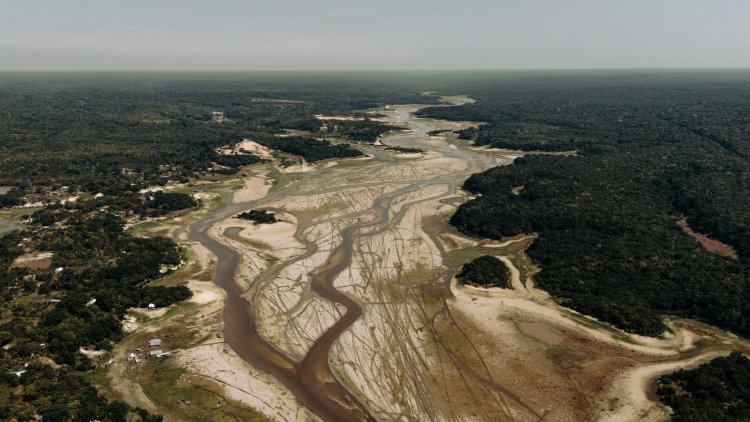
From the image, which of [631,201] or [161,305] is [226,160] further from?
[631,201]

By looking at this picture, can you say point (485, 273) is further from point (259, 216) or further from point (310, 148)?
point (310, 148)

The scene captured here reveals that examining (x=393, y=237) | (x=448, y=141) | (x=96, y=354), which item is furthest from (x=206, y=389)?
(x=448, y=141)

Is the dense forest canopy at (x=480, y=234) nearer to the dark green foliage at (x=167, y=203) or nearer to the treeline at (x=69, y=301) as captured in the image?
the treeline at (x=69, y=301)

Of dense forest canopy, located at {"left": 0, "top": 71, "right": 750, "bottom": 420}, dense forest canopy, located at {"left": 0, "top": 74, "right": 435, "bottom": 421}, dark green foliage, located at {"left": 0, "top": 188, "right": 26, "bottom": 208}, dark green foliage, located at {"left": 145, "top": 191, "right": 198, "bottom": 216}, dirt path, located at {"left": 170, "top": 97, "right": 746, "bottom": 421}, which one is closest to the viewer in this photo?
dense forest canopy, located at {"left": 0, "top": 74, "right": 435, "bottom": 421}

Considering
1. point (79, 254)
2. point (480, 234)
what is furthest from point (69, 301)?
point (480, 234)

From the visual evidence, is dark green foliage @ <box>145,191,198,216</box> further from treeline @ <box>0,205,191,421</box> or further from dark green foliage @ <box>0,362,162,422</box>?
dark green foliage @ <box>0,362,162,422</box>

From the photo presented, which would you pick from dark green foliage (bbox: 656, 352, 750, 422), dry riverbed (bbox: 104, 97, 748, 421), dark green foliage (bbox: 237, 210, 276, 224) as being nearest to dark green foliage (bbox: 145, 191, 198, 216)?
dry riverbed (bbox: 104, 97, 748, 421)

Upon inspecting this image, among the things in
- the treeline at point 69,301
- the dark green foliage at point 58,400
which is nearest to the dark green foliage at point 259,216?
the treeline at point 69,301
